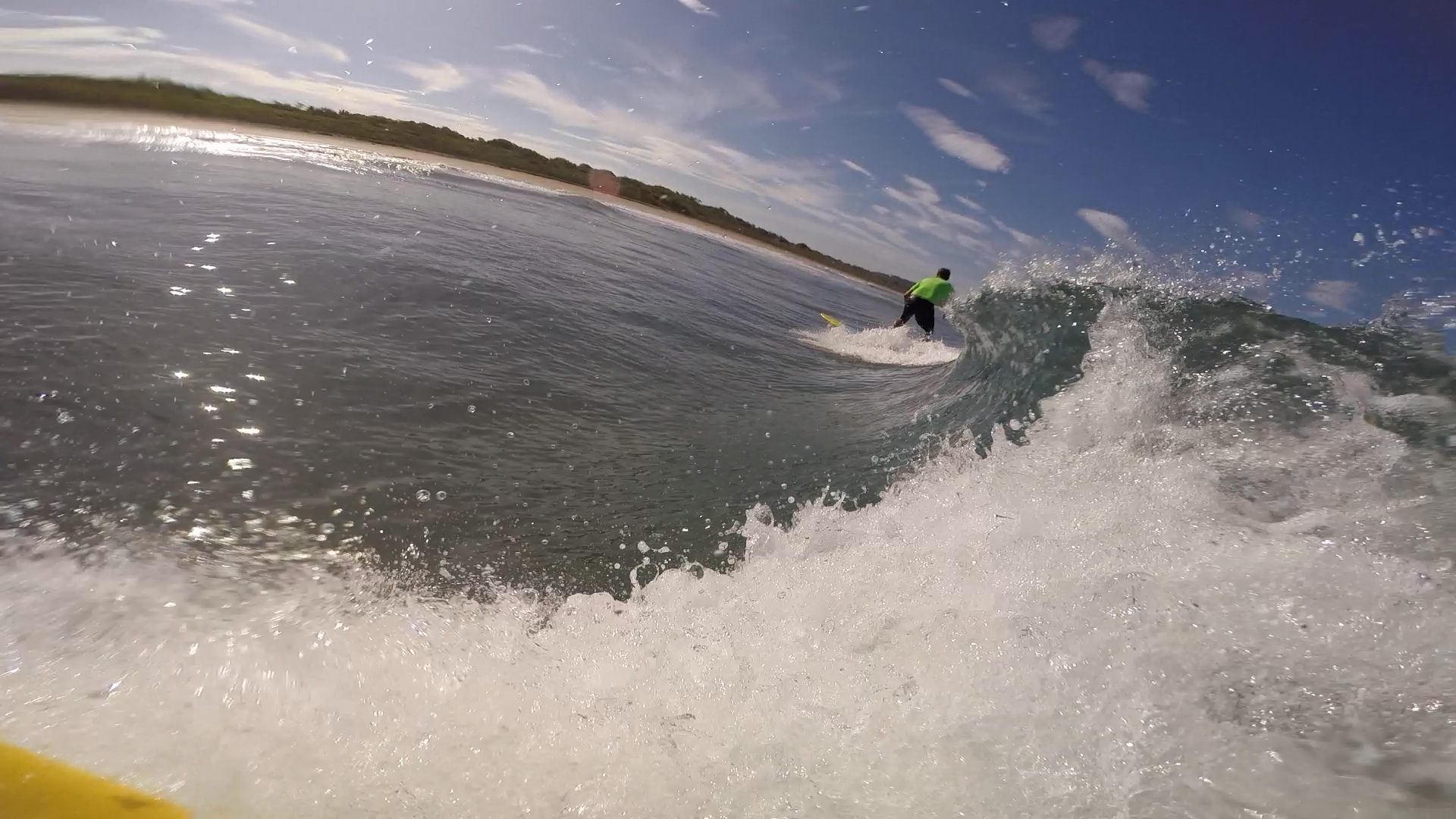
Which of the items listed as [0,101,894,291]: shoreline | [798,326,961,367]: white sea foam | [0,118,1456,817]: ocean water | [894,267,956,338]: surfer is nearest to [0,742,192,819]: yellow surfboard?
[0,118,1456,817]: ocean water

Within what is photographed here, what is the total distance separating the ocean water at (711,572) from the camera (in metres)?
2.24

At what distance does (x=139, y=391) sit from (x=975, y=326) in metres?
8.59

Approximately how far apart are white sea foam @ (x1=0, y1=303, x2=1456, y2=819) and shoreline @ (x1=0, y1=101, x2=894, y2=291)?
24.7m

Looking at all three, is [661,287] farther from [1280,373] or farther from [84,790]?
[84,790]

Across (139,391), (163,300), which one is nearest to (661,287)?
(163,300)

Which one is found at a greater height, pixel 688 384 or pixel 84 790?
pixel 688 384

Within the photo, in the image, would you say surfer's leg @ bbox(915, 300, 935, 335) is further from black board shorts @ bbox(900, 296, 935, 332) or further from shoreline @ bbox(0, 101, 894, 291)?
shoreline @ bbox(0, 101, 894, 291)

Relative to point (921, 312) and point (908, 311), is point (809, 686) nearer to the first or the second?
point (921, 312)

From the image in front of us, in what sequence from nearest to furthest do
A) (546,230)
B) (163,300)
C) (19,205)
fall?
(163,300) → (19,205) → (546,230)

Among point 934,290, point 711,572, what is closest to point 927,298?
point 934,290

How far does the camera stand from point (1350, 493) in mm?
3143

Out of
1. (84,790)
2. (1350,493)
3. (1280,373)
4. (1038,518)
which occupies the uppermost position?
(1280,373)

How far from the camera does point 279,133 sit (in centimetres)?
3206

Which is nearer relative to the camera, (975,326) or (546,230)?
(975,326)
